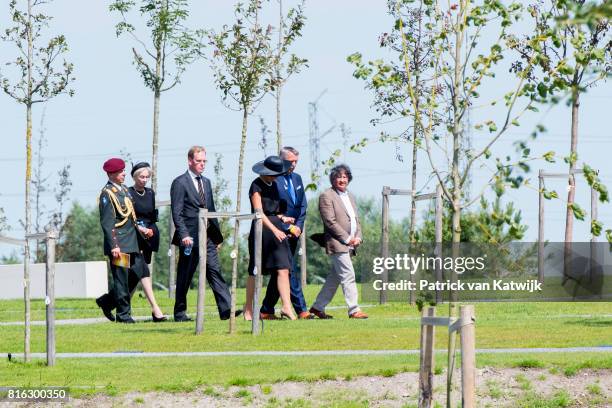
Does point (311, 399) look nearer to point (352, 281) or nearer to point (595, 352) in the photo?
point (595, 352)

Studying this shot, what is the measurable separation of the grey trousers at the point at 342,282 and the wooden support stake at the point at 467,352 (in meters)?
9.53

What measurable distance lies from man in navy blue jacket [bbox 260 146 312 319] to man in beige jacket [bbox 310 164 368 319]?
0.87 ft

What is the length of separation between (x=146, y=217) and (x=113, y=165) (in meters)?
1.19

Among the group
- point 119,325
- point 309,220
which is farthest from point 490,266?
point 309,220

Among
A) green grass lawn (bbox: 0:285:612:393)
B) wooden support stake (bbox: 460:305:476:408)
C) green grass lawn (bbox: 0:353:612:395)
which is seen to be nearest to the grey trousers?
green grass lawn (bbox: 0:285:612:393)

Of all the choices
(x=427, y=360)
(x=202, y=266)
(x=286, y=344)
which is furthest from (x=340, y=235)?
(x=427, y=360)

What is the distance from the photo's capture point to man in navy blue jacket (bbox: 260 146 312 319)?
18578 mm

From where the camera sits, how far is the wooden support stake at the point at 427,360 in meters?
10.2

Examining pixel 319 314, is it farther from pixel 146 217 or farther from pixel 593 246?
pixel 593 246

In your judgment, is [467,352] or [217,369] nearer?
[467,352]

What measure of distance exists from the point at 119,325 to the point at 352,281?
10.1 ft

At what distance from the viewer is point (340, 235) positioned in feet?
62.4

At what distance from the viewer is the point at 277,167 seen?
1823 centimetres

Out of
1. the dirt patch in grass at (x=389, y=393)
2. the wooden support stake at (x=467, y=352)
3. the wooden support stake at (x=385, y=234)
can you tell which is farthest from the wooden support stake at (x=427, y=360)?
the wooden support stake at (x=385, y=234)
